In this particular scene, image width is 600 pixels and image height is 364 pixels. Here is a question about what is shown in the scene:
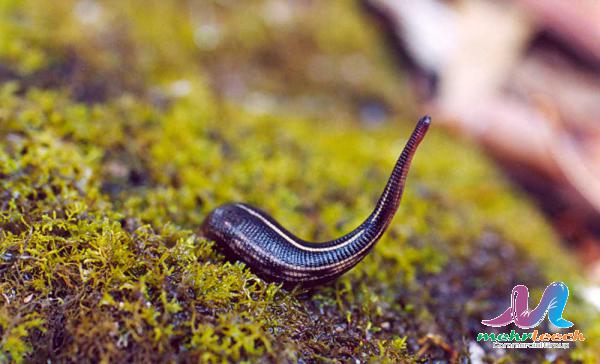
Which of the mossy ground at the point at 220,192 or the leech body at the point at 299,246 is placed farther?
the leech body at the point at 299,246

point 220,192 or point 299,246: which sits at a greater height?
point 299,246

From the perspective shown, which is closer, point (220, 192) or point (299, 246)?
point (299, 246)

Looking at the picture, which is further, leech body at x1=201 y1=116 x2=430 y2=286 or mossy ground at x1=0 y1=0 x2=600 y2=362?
leech body at x1=201 y1=116 x2=430 y2=286

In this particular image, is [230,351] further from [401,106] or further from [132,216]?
[401,106]
